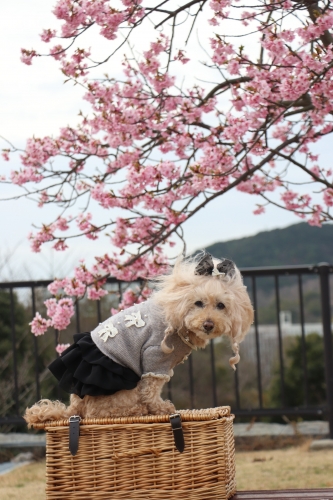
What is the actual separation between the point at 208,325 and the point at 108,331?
1.35 ft

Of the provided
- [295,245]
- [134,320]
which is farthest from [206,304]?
[295,245]

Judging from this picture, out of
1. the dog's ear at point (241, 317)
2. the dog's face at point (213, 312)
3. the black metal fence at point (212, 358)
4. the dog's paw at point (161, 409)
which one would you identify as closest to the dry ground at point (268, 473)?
the black metal fence at point (212, 358)

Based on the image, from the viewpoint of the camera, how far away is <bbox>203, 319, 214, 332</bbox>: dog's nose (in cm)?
220

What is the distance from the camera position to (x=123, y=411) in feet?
7.80

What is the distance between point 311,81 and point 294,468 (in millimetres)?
2382

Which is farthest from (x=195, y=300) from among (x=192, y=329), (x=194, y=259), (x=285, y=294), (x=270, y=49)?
(x=285, y=294)

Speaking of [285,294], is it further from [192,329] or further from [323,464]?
[192,329]

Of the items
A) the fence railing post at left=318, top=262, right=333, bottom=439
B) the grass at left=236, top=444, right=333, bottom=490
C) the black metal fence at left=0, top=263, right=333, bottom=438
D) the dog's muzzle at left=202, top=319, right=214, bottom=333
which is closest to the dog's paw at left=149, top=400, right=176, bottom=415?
the dog's muzzle at left=202, top=319, right=214, bottom=333

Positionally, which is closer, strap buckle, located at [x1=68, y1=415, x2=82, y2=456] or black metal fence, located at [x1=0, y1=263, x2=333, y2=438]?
strap buckle, located at [x1=68, y1=415, x2=82, y2=456]

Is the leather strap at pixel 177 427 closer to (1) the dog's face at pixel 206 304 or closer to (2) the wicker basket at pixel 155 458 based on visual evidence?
(2) the wicker basket at pixel 155 458

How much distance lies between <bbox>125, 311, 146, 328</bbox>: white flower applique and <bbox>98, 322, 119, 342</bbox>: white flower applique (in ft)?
0.17

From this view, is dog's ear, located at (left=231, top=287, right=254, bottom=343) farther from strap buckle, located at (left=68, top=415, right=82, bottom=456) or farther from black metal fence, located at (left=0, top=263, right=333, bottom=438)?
black metal fence, located at (left=0, top=263, right=333, bottom=438)

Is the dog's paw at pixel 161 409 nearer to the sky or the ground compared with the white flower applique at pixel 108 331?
nearer to the ground

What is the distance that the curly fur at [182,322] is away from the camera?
7.37 feet
